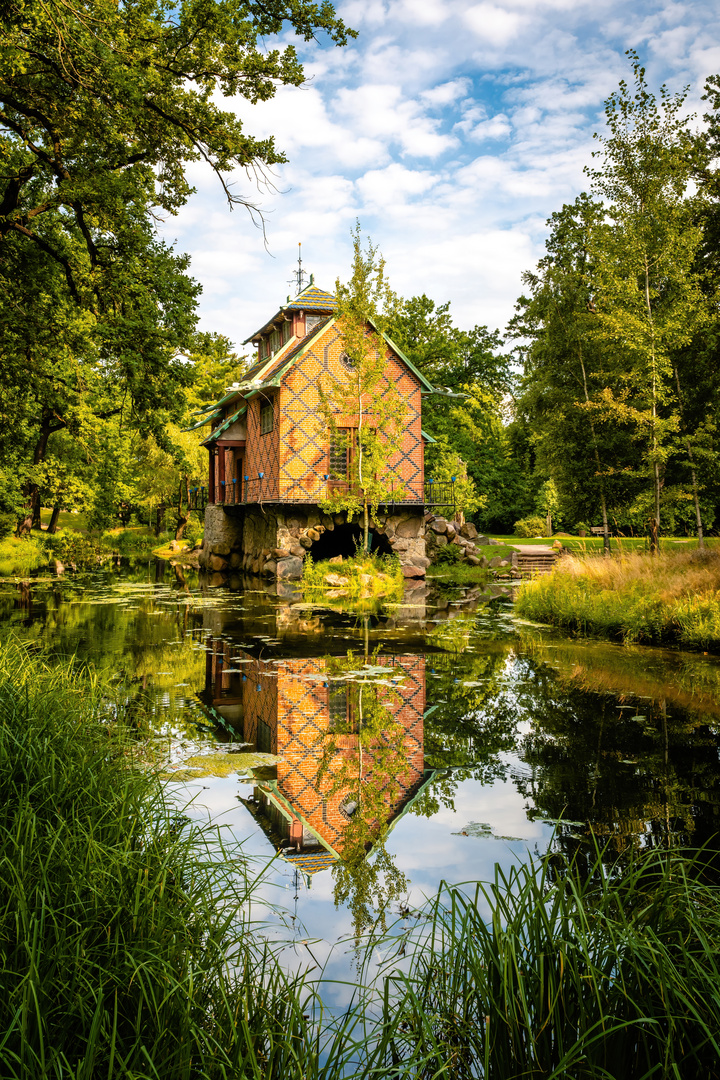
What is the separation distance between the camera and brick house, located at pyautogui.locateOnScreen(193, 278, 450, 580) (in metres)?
24.5

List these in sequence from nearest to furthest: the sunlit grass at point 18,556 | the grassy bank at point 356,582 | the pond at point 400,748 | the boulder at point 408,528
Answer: the pond at point 400,748
the grassy bank at point 356,582
the boulder at point 408,528
the sunlit grass at point 18,556

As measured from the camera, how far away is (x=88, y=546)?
33.7 m

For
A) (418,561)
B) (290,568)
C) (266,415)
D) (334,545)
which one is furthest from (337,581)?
(334,545)

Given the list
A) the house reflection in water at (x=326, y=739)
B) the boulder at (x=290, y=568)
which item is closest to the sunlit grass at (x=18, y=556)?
the boulder at (x=290, y=568)

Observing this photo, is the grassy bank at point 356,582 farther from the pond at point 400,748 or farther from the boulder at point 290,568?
the pond at point 400,748

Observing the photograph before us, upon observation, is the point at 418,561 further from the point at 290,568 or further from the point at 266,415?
the point at 266,415

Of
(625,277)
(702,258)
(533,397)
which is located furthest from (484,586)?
(702,258)

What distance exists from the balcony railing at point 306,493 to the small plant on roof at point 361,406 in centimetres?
19

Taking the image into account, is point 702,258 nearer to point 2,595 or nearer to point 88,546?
point 2,595

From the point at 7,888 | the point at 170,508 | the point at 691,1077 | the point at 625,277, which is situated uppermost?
the point at 625,277

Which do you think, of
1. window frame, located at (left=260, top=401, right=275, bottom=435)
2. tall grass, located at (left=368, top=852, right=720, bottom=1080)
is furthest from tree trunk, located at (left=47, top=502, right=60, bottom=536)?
Answer: tall grass, located at (left=368, top=852, right=720, bottom=1080)

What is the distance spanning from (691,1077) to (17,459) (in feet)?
94.5

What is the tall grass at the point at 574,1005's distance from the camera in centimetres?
228

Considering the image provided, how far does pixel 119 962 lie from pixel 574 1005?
1.52 m
